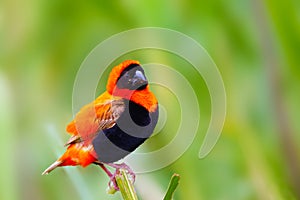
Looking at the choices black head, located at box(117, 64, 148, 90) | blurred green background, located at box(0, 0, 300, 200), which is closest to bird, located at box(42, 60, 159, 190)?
black head, located at box(117, 64, 148, 90)

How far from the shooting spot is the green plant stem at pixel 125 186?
1.17 ft

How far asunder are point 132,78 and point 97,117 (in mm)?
41

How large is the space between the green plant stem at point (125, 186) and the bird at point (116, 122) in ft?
0.17

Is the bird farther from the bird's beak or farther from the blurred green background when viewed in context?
the blurred green background

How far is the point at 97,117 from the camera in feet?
1.56

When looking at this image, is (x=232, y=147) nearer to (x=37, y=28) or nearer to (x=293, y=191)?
(x=293, y=191)

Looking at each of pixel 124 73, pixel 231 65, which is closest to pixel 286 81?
pixel 231 65

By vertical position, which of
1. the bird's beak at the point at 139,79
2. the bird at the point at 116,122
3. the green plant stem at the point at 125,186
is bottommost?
the green plant stem at the point at 125,186

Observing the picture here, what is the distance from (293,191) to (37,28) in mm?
336

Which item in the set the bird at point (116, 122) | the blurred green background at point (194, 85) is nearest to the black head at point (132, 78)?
the bird at point (116, 122)

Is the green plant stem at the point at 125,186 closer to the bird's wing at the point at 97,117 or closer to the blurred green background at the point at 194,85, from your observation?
the bird's wing at the point at 97,117

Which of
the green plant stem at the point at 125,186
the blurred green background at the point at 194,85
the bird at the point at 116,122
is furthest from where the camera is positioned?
the blurred green background at the point at 194,85

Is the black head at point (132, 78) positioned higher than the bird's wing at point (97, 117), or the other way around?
the black head at point (132, 78)

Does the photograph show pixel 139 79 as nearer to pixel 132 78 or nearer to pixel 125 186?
pixel 132 78
